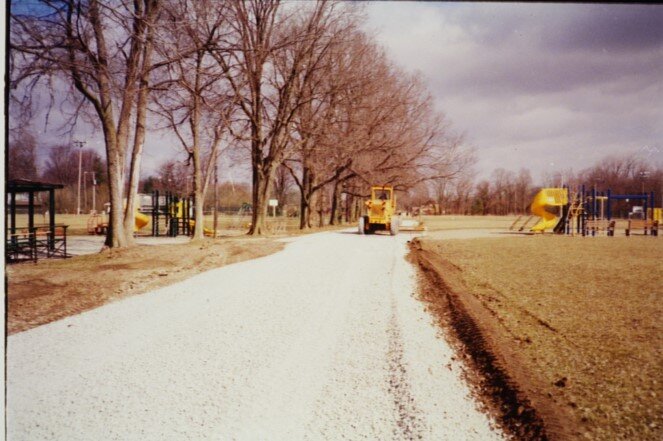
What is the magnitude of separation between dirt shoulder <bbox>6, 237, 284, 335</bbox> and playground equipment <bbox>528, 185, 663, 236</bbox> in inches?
738

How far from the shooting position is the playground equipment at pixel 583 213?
21.7 metres

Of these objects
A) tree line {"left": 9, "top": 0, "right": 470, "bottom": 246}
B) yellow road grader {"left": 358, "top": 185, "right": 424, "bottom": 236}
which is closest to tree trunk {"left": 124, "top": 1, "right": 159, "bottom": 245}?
tree line {"left": 9, "top": 0, "right": 470, "bottom": 246}

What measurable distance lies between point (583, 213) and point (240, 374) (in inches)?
932

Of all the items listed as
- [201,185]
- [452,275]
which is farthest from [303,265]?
[201,185]

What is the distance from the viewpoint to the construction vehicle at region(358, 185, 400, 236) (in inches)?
836

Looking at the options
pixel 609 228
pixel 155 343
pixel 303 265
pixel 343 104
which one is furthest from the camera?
pixel 343 104

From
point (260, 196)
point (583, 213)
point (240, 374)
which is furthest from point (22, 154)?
point (583, 213)

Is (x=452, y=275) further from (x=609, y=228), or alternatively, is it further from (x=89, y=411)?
(x=609, y=228)

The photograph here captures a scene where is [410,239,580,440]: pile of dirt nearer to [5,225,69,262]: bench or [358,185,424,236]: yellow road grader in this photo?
[5,225,69,262]: bench

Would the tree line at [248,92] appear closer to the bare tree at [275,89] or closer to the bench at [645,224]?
the bare tree at [275,89]

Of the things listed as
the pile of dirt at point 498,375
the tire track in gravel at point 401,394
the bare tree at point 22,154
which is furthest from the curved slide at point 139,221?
the tire track in gravel at point 401,394

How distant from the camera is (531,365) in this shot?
4.04 m

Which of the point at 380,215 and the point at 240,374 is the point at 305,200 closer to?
the point at 380,215

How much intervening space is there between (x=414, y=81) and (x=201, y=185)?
64.5 feet
